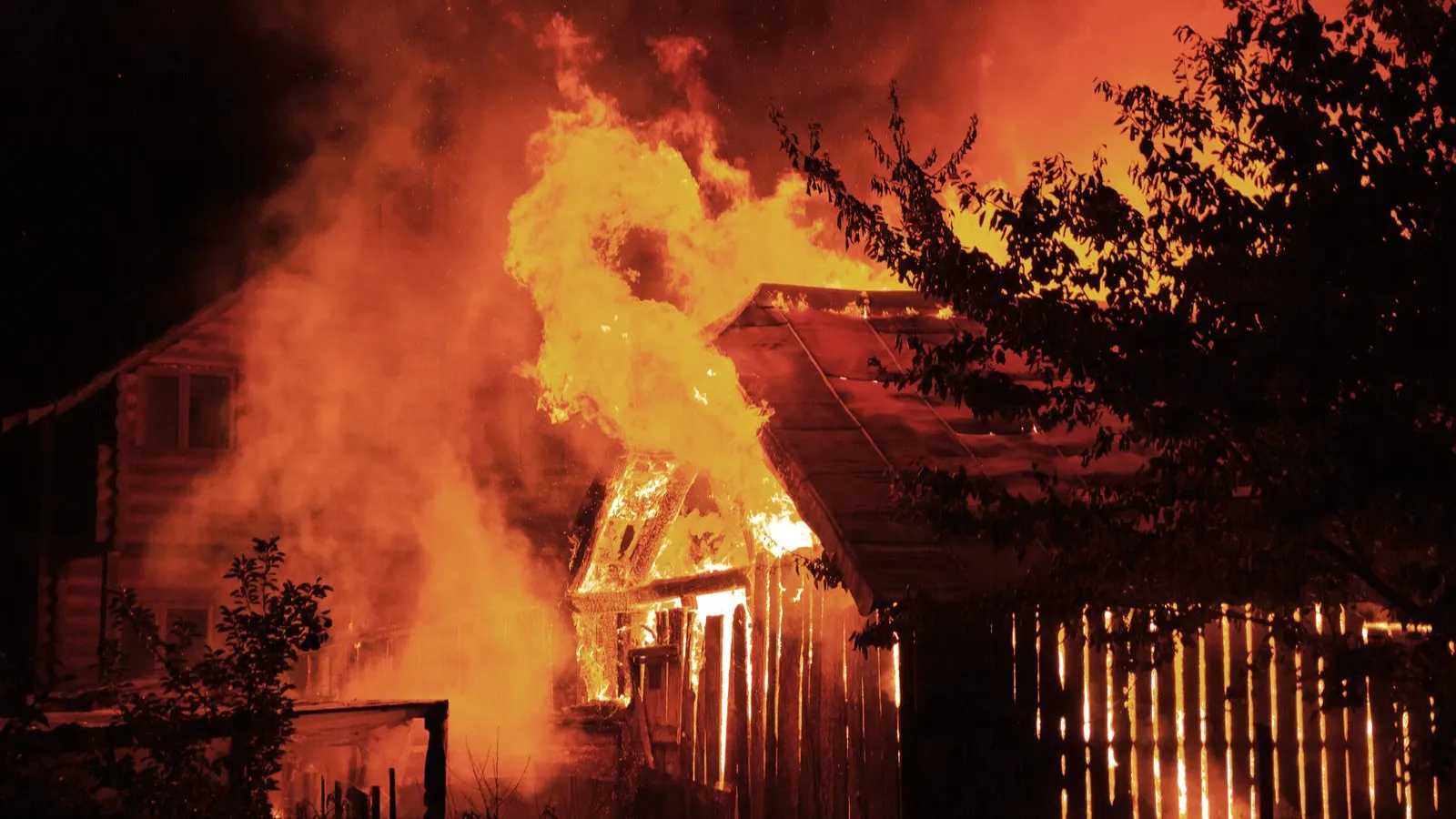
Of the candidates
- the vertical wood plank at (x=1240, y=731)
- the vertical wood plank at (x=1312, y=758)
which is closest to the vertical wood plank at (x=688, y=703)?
the vertical wood plank at (x=1240, y=731)

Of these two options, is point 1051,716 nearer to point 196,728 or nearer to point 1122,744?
point 1122,744

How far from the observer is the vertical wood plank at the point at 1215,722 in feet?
26.4

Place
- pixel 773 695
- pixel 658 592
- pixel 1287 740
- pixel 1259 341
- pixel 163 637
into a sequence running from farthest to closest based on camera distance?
pixel 163 637
pixel 658 592
pixel 773 695
pixel 1287 740
pixel 1259 341

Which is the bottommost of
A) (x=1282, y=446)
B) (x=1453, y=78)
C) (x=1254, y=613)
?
(x=1254, y=613)

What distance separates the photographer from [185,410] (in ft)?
76.2

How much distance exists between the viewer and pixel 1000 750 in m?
7.70

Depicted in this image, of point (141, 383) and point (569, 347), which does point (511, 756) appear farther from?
point (141, 383)

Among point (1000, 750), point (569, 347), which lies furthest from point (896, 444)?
point (569, 347)

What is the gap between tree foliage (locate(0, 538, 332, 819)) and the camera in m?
6.76

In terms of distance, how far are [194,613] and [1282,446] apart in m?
22.0

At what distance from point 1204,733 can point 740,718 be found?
4.16 meters

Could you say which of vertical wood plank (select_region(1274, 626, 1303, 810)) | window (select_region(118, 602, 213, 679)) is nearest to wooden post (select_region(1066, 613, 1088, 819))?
vertical wood plank (select_region(1274, 626, 1303, 810))

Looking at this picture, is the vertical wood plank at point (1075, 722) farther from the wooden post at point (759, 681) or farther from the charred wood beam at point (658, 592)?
the charred wood beam at point (658, 592)

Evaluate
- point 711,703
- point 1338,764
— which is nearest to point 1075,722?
point 1338,764
